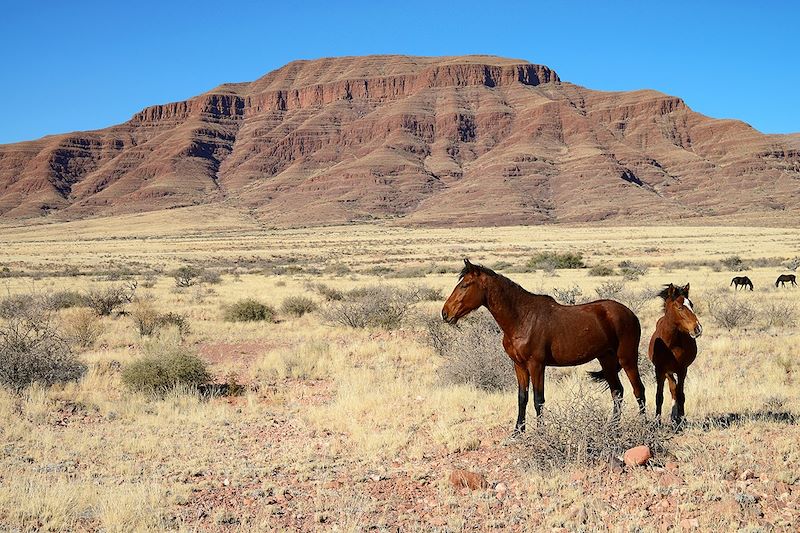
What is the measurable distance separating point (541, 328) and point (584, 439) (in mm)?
1199

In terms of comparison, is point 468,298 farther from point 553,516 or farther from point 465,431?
point 553,516

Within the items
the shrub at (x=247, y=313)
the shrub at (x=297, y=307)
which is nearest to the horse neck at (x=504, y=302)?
the shrub at (x=247, y=313)

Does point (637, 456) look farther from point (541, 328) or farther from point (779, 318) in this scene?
point (779, 318)

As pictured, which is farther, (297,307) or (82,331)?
(297,307)

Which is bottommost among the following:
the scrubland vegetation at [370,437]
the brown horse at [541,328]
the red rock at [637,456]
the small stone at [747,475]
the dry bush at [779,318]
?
the dry bush at [779,318]

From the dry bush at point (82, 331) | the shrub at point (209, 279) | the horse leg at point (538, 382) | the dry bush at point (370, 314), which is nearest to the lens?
the horse leg at point (538, 382)

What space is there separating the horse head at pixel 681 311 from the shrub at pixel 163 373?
24.5 feet

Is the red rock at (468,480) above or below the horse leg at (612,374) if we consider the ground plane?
below

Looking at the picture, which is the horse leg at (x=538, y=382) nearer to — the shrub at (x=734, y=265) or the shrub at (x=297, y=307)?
the shrub at (x=297, y=307)

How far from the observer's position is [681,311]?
6945 millimetres

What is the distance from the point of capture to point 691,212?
457 feet

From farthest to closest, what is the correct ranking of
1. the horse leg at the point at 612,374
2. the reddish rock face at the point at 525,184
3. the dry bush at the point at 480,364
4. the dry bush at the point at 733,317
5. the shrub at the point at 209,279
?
the reddish rock face at the point at 525,184 → the shrub at the point at 209,279 → the dry bush at the point at 733,317 → the dry bush at the point at 480,364 → the horse leg at the point at 612,374

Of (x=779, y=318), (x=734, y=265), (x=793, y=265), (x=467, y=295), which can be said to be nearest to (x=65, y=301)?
(x=467, y=295)

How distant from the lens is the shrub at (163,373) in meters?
10.5
